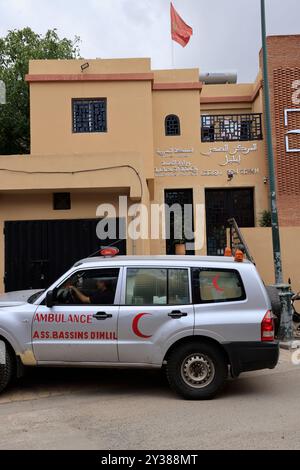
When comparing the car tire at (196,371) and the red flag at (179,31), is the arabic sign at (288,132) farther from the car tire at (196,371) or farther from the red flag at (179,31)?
the car tire at (196,371)

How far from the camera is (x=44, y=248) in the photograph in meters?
11.1

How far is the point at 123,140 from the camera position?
1367 centimetres

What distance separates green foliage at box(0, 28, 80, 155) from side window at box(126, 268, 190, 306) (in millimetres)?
18561

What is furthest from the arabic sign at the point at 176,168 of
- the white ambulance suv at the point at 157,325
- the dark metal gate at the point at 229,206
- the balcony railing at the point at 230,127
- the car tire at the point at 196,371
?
the car tire at the point at 196,371

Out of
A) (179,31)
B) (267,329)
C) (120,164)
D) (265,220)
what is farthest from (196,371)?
(179,31)

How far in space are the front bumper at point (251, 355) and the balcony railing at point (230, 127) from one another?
34.8 ft

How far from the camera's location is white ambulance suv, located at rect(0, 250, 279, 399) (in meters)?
5.59

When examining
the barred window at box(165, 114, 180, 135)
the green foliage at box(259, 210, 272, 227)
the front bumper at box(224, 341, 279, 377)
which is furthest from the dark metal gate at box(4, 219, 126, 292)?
the front bumper at box(224, 341, 279, 377)

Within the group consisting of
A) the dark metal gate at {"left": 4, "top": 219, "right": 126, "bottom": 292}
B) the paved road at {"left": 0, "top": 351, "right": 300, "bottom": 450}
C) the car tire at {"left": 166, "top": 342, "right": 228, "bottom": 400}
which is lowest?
the paved road at {"left": 0, "top": 351, "right": 300, "bottom": 450}

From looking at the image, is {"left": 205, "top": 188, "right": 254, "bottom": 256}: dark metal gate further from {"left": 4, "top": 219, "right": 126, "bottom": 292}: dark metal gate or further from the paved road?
the paved road

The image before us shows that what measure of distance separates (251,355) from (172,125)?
10603 millimetres

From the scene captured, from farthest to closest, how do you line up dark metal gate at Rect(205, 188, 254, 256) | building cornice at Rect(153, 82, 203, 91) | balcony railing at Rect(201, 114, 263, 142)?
balcony railing at Rect(201, 114, 263, 142) → dark metal gate at Rect(205, 188, 254, 256) → building cornice at Rect(153, 82, 203, 91)

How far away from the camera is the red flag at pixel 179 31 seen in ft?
55.9
